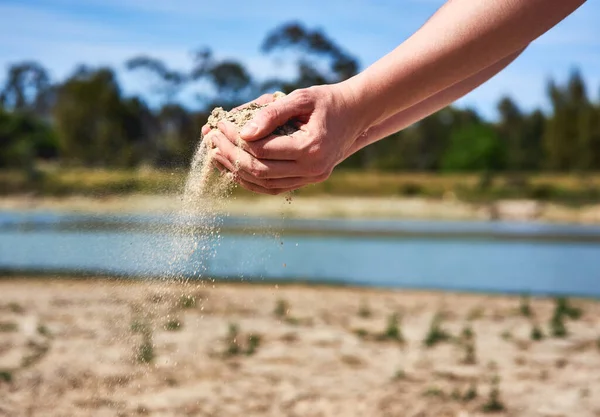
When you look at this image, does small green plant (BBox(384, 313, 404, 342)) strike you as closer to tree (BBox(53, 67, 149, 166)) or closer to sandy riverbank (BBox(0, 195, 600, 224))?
sandy riverbank (BBox(0, 195, 600, 224))

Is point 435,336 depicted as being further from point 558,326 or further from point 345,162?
point 345,162

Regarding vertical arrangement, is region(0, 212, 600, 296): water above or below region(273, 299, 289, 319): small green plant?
above

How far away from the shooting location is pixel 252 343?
5969mm

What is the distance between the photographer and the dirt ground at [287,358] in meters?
4.61

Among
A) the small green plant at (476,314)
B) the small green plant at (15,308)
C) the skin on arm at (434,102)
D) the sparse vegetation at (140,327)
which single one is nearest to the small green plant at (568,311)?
the small green plant at (476,314)

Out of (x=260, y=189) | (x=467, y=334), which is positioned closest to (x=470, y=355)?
(x=467, y=334)

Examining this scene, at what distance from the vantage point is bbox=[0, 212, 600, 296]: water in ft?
31.9

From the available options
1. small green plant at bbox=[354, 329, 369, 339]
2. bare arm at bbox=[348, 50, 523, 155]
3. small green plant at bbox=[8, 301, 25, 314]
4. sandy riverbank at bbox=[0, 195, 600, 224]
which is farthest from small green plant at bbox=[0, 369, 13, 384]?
sandy riverbank at bbox=[0, 195, 600, 224]

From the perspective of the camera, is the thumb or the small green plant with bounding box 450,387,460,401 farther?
the small green plant with bounding box 450,387,460,401

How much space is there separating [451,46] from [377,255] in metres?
14.3

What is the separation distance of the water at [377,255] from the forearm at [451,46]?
2515 mm

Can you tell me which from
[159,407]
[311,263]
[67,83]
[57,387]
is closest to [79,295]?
[57,387]

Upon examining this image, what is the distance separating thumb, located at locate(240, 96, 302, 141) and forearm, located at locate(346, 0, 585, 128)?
154 millimetres

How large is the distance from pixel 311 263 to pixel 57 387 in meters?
9.41
